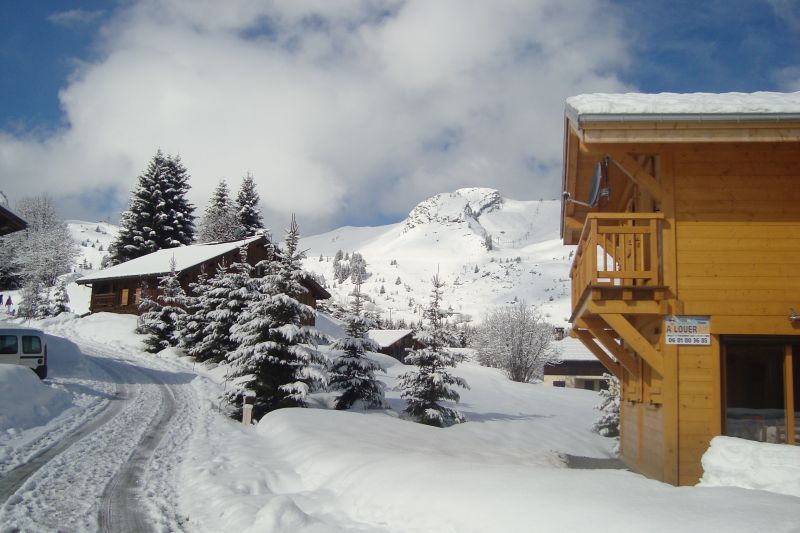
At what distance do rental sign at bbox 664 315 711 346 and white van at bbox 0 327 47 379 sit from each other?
802 inches

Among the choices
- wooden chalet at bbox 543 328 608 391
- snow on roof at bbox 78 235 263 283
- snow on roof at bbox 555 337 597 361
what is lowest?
wooden chalet at bbox 543 328 608 391

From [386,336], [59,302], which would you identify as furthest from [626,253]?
[386,336]

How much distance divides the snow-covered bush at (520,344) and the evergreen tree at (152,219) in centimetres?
3437

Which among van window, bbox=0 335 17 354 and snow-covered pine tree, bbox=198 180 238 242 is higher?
snow-covered pine tree, bbox=198 180 238 242

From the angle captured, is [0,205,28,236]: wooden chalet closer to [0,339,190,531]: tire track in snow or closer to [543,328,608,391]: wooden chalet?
[0,339,190,531]: tire track in snow

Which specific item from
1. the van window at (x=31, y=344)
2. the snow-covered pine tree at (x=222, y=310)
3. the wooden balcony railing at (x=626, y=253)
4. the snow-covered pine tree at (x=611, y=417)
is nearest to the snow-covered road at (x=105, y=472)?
the van window at (x=31, y=344)

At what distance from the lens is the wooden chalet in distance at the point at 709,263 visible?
9070mm

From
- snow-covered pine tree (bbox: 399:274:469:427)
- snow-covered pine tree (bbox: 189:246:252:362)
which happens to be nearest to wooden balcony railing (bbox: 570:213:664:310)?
snow-covered pine tree (bbox: 399:274:469:427)

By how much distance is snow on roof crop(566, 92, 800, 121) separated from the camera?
9062 mm

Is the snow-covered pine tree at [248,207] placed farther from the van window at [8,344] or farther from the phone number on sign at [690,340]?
the phone number on sign at [690,340]

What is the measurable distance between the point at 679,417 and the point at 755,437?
123 cm

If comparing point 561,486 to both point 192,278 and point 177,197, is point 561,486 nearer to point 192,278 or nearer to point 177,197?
point 192,278

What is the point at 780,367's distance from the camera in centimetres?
924

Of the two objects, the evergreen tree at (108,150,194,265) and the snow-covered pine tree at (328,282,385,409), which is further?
the evergreen tree at (108,150,194,265)
